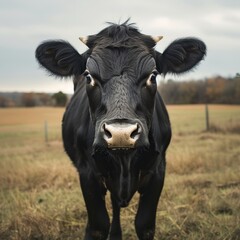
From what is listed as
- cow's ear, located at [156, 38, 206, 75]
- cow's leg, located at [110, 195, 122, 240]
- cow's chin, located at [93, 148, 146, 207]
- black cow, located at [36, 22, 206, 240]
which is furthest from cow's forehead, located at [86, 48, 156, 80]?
cow's leg, located at [110, 195, 122, 240]

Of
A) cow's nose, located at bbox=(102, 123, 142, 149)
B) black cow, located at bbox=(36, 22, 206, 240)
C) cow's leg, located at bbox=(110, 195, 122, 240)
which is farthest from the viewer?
cow's leg, located at bbox=(110, 195, 122, 240)

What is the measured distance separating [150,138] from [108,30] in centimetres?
105

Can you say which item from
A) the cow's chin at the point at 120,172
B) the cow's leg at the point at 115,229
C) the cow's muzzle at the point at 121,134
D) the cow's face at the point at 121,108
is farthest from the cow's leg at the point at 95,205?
the cow's muzzle at the point at 121,134

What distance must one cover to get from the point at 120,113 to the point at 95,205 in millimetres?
1705

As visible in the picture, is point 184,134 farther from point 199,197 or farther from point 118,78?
point 118,78

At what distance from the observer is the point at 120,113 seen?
314cm

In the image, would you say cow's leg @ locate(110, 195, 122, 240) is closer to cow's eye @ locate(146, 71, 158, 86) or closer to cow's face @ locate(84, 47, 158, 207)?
cow's face @ locate(84, 47, 158, 207)

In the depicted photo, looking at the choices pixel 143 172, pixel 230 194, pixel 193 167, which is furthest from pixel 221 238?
pixel 193 167

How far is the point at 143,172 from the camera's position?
14.0 ft

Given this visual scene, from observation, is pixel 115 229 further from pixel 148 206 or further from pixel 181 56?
pixel 181 56

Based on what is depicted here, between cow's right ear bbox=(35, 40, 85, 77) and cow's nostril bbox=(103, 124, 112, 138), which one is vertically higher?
cow's right ear bbox=(35, 40, 85, 77)

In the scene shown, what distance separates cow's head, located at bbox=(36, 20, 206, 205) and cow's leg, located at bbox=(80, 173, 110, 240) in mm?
339

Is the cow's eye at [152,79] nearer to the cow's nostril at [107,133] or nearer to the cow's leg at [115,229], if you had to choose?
the cow's nostril at [107,133]

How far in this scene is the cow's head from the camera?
312 cm
